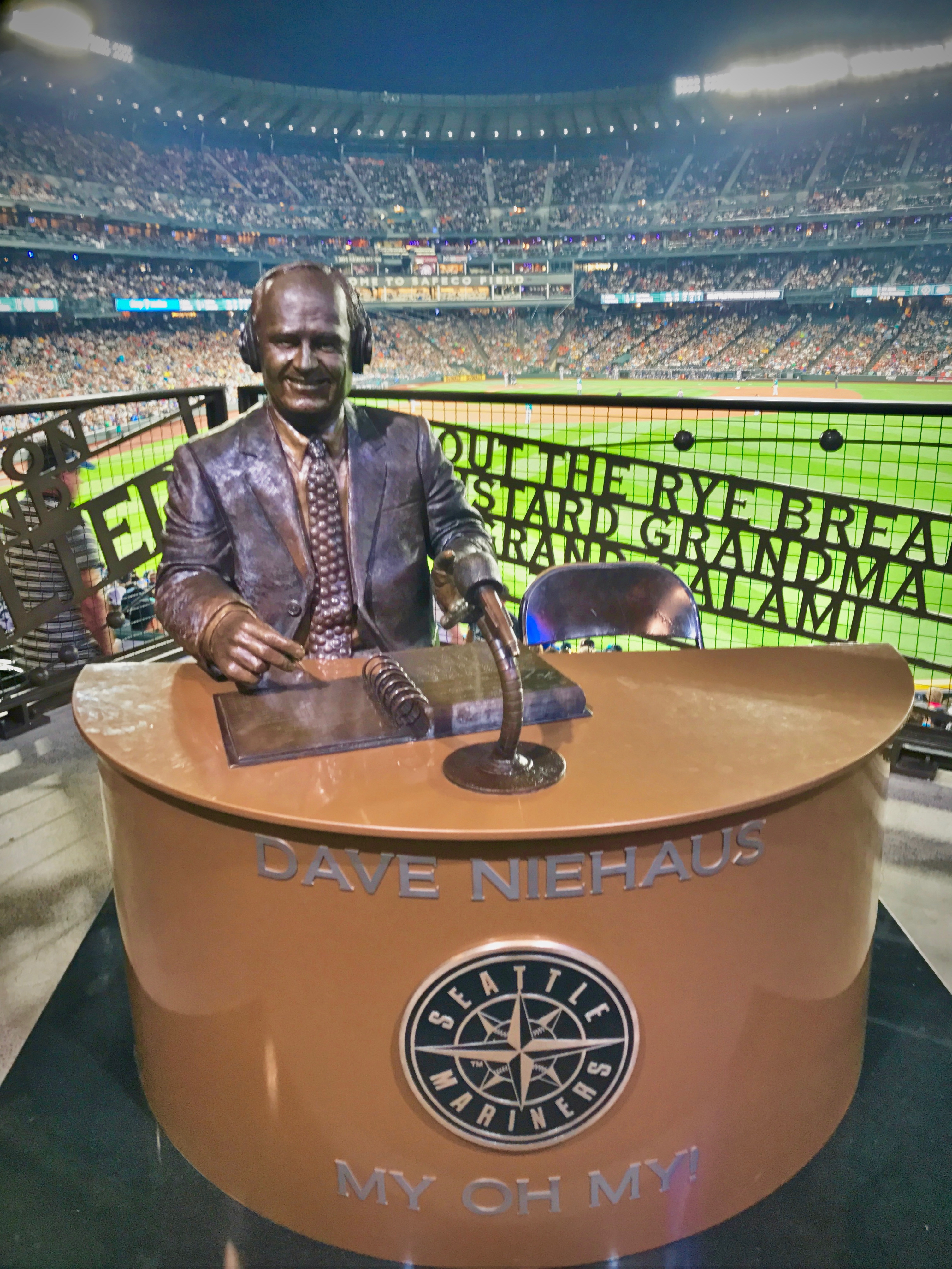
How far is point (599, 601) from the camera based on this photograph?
251 cm

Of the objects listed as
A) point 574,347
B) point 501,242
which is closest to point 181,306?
point 501,242

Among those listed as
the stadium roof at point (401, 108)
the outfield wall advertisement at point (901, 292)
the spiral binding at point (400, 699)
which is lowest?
the spiral binding at point (400, 699)

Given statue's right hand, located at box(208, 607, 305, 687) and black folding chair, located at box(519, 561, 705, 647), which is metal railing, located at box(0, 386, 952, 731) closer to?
black folding chair, located at box(519, 561, 705, 647)

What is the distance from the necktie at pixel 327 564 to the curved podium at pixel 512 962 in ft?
1.64

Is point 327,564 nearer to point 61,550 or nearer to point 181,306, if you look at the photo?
point 61,550

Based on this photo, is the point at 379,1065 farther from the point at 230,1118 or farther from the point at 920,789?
the point at 920,789

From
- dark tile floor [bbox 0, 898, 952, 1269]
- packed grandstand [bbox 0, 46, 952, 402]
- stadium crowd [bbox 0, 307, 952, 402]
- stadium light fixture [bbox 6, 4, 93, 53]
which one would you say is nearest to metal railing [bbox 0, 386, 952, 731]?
dark tile floor [bbox 0, 898, 952, 1269]

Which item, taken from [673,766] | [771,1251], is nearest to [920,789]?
[771,1251]

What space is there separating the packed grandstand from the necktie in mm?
22776

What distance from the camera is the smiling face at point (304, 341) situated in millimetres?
1990

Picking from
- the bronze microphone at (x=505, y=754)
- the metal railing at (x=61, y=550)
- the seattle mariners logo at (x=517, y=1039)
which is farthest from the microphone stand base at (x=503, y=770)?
the metal railing at (x=61, y=550)

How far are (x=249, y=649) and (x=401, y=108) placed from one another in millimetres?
39145

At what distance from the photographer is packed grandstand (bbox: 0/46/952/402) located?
83.0 feet

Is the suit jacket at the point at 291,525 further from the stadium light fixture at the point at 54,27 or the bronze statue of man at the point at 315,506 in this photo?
the stadium light fixture at the point at 54,27
